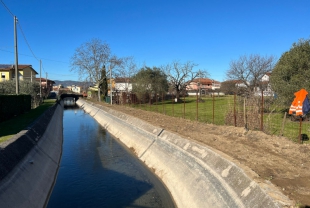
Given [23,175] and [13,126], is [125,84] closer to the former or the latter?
[13,126]

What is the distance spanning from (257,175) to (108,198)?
17.2ft

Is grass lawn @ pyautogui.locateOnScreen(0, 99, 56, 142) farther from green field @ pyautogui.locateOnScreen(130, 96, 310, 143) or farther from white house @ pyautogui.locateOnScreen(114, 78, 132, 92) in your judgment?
white house @ pyautogui.locateOnScreen(114, 78, 132, 92)

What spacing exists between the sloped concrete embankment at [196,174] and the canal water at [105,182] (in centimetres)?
52

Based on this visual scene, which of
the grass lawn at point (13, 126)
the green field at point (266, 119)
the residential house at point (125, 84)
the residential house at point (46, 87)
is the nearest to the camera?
the grass lawn at point (13, 126)

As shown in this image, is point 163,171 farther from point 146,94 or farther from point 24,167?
point 146,94

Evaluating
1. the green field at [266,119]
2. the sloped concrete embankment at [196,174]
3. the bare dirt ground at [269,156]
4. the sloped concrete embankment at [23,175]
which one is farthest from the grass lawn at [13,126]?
the green field at [266,119]

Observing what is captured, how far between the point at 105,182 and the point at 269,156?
6445 mm

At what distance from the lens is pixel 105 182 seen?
34.6ft

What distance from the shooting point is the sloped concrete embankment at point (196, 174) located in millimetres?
5849

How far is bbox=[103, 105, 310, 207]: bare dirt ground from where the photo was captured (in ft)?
18.6

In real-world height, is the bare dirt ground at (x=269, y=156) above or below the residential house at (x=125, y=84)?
below

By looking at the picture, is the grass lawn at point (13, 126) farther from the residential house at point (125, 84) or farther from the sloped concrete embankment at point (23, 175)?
the residential house at point (125, 84)

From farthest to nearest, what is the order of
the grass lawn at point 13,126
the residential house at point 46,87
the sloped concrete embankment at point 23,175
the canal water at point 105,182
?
the residential house at point 46,87, the grass lawn at point 13,126, the canal water at point 105,182, the sloped concrete embankment at point 23,175

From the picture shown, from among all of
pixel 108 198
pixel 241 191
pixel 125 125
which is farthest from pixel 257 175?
pixel 125 125
